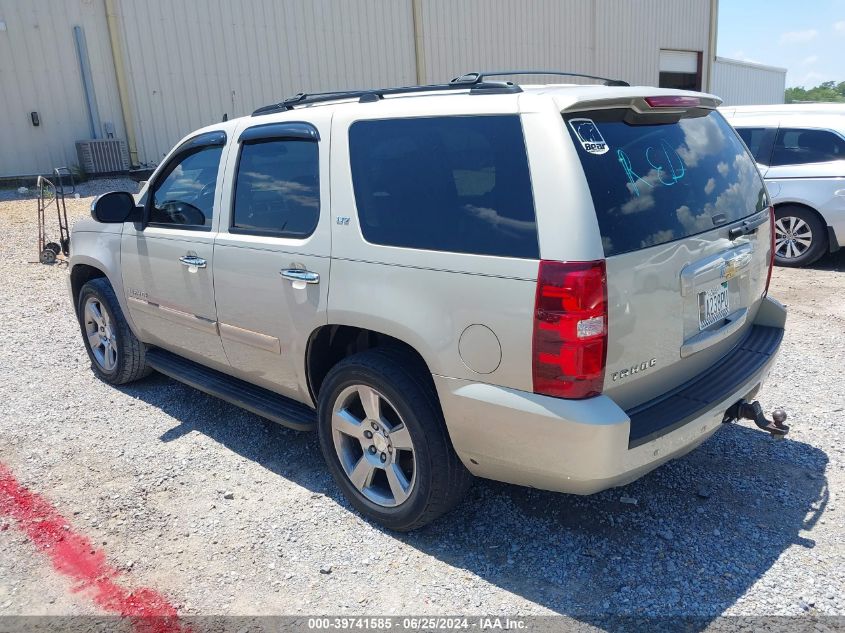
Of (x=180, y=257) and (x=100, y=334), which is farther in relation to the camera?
(x=100, y=334)

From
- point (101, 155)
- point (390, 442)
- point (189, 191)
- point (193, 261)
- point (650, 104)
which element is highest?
point (650, 104)

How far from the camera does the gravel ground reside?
277cm

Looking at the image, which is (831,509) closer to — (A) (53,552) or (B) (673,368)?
(B) (673,368)

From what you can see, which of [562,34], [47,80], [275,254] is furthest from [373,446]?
[562,34]

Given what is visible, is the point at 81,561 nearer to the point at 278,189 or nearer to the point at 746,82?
the point at 278,189

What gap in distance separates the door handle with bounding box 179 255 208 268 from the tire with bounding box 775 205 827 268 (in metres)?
7.06

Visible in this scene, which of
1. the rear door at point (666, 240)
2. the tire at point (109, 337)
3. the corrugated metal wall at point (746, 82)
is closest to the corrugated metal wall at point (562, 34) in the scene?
the corrugated metal wall at point (746, 82)

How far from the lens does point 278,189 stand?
11.7ft

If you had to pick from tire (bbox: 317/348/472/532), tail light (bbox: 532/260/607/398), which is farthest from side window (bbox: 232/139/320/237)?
tail light (bbox: 532/260/607/398)

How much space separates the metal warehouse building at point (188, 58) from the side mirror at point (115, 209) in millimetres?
11309

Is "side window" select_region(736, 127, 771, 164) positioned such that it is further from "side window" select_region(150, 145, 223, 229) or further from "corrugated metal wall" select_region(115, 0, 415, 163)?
"corrugated metal wall" select_region(115, 0, 415, 163)

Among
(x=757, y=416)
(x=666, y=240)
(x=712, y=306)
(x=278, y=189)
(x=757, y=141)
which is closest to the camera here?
(x=666, y=240)

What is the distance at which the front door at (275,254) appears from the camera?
3283 mm

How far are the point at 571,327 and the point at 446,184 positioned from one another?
2.77ft
